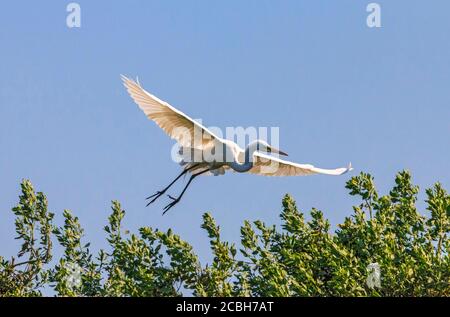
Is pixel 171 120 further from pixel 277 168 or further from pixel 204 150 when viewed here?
pixel 277 168

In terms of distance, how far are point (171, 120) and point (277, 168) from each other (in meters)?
2.48

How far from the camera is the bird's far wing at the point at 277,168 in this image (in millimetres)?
20609

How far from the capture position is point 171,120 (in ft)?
63.9

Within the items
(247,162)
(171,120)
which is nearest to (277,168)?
(247,162)

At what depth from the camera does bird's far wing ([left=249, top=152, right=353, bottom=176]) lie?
20.6m

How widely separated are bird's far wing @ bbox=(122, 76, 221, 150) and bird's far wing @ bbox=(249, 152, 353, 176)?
0.96 meters

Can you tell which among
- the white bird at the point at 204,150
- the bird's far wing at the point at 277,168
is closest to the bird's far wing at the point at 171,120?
the white bird at the point at 204,150

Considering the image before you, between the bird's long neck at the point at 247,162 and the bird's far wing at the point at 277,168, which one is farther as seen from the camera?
the bird's far wing at the point at 277,168

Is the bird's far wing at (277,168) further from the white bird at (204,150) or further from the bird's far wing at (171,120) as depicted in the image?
the bird's far wing at (171,120)

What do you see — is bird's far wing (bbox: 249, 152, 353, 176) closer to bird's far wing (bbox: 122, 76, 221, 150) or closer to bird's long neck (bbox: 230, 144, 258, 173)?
bird's long neck (bbox: 230, 144, 258, 173)

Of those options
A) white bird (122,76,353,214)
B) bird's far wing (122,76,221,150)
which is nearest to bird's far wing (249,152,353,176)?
white bird (122,76,353,214)
